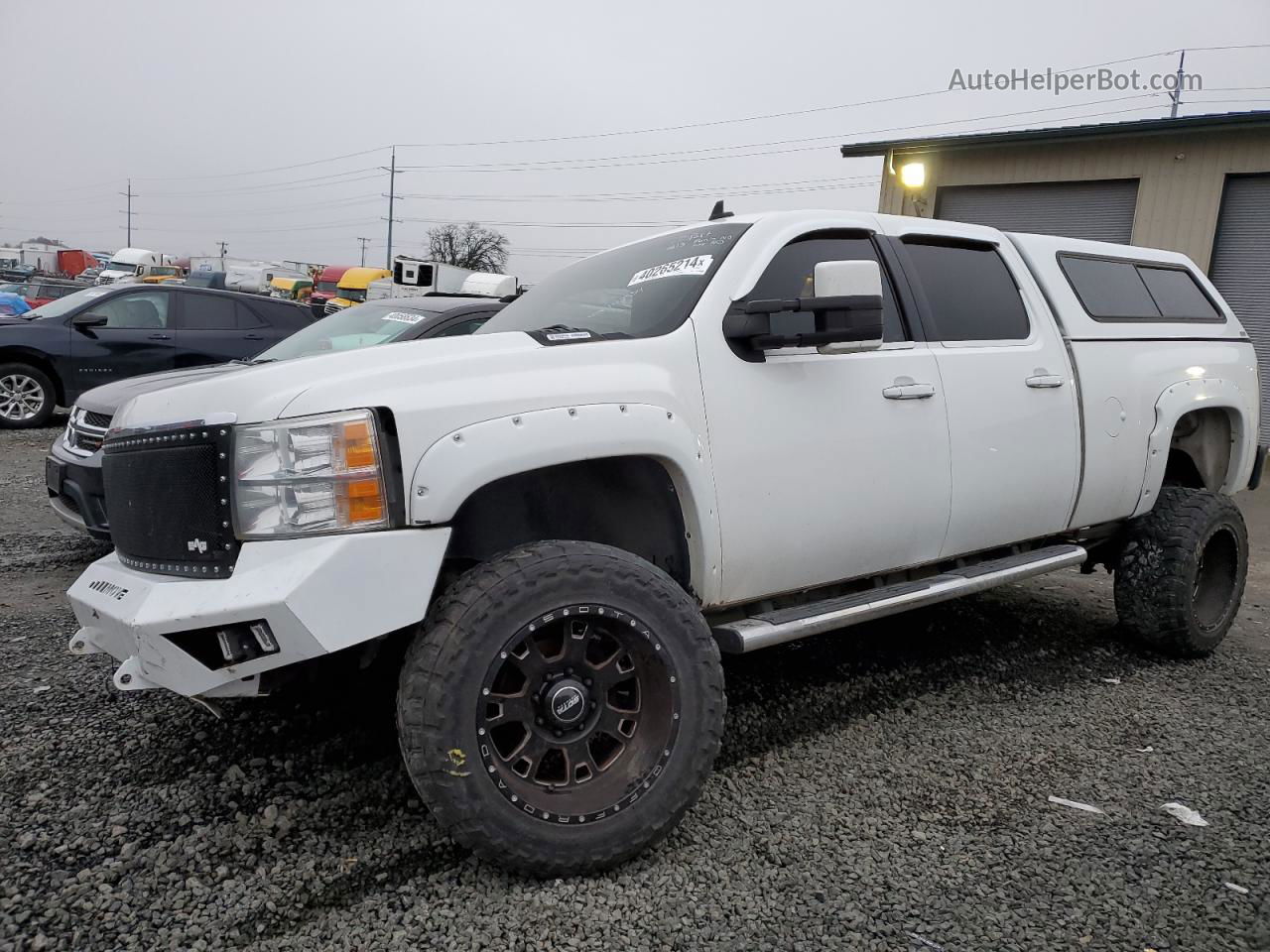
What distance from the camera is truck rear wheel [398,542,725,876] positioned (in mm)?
2291

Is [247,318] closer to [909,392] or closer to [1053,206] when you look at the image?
[909,392]

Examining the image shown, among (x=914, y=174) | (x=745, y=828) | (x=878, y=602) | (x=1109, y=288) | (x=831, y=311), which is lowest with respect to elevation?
(x=745, y=828)

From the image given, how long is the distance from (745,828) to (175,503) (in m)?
1.84

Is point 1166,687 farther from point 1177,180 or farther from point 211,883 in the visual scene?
point 1177,180

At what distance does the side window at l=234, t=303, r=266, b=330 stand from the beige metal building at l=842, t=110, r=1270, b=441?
745cm

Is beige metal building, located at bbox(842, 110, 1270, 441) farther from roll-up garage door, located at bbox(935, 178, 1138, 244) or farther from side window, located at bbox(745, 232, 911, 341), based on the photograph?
side window, located at bbox(745, 232, 911, 341)

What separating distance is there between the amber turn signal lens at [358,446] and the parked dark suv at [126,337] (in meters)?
8.62

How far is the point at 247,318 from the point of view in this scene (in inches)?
404

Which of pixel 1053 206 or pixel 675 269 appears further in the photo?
pixel 1053 206

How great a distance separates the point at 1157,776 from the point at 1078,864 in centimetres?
82

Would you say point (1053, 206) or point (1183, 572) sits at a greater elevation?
point (1053, 206)

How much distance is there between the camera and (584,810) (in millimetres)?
2451

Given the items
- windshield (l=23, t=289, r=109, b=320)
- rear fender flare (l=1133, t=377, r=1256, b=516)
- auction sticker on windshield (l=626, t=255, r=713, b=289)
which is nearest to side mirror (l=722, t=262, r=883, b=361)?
auction sticker on windshield (l=626, t=255, r=713, b=289)

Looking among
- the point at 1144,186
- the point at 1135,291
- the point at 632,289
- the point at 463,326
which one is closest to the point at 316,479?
the point at 632,289
